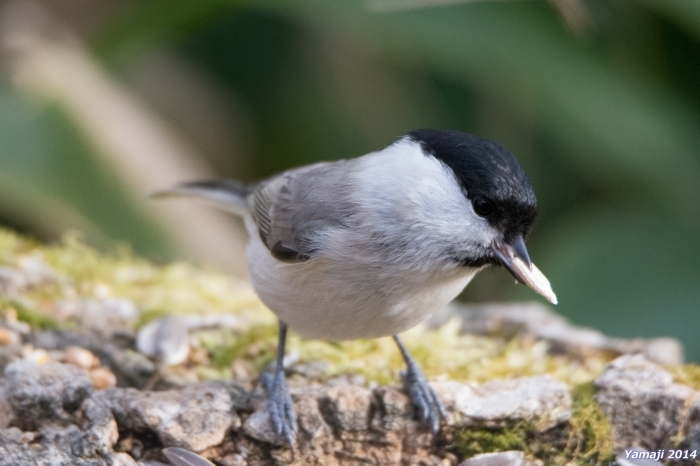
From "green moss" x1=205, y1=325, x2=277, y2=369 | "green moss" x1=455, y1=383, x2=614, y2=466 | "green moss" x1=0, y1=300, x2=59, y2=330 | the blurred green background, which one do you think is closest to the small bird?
"green moss" x1=455, y1=383, x2=614, y2=466

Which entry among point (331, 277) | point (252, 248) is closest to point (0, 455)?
point (331, 277)

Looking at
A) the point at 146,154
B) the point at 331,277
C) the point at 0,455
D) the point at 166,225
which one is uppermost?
the point at 146,154

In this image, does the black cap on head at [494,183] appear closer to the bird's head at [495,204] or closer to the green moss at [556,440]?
the bird's head at [495,204]

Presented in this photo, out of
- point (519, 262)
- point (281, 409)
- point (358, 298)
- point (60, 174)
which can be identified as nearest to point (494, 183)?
point (519, 262)

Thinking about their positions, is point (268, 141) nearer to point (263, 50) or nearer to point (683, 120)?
point (263, 50)

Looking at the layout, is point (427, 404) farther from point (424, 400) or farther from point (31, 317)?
A: point (31, 317)

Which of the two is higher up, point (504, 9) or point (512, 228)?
point (504, 9)

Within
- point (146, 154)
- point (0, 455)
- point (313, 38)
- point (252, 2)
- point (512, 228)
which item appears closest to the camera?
point (0, 455)
